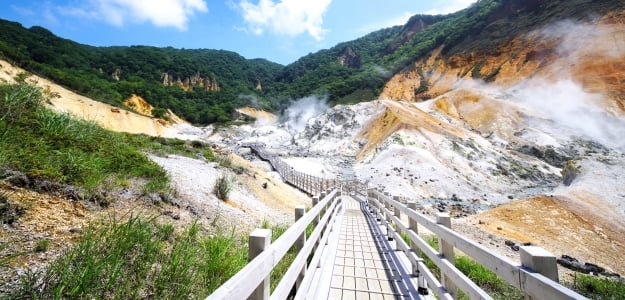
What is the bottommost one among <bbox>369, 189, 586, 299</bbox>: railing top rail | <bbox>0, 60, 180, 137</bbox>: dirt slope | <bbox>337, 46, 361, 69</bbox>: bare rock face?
<bbox>369, 189, 586, 299</bbox>: railing top rail

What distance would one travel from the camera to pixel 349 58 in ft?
435

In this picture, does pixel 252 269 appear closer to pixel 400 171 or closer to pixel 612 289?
pixel 612 289

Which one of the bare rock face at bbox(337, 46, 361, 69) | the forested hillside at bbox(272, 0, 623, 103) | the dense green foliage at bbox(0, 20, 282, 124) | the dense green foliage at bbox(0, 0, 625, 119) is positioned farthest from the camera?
the bare rock face at bbox(337, 46, 361, 69)

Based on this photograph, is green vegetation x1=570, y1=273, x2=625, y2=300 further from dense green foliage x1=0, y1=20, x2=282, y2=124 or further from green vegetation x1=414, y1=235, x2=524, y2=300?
dense green foliage x1=0, y1=20, x2=282, y2=124

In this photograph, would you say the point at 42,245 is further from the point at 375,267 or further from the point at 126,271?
the point at 375,267

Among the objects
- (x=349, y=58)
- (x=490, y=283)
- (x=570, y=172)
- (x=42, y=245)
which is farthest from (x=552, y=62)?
(x=349, y=58)

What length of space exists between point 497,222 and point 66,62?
303ft

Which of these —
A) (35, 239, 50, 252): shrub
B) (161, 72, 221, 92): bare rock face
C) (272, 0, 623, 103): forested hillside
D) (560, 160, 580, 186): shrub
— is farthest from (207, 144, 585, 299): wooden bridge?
(161, 72, 221, 92): bare rock face

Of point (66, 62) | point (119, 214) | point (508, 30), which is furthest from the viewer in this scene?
point (66, 62)

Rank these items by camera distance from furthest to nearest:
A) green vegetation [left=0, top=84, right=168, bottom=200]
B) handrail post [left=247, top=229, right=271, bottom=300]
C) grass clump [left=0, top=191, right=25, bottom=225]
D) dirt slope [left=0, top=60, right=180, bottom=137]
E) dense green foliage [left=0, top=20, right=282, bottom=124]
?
1. dense green foliage [left=0, top=20, right=282, bottom=124]
2. dirt slope [left=0, top=60, right=180, bottom=137]
3. green vegetation [left=0, top=84, right=168, bottom=200]
4. grass clump [left=0, top=191, right=25, bottom=225]
5. handrail post [left=247, top=229, right=271, bottom=300]

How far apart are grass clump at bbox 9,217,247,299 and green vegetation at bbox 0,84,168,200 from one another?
2.58m

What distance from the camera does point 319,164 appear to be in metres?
33.1

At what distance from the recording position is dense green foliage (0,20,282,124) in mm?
51625

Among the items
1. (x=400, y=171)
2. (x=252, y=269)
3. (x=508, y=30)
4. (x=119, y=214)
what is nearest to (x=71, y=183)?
(x=119, y=214)
